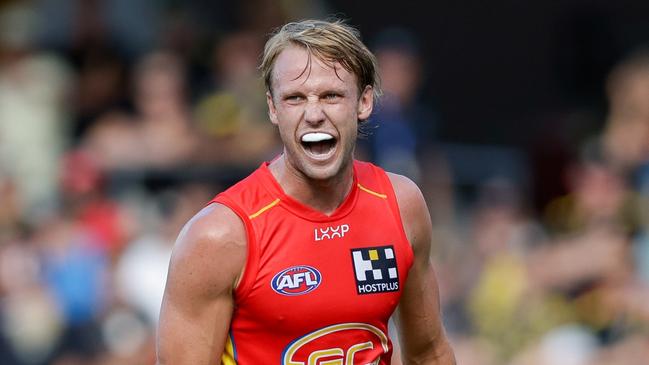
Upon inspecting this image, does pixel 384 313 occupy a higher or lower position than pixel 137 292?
higher

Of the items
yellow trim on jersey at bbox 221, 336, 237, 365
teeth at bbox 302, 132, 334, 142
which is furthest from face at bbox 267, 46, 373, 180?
yellow trim on jersey at bbox 221, 336, 237, 365

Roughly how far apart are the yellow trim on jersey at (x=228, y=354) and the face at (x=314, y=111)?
2.16 feet

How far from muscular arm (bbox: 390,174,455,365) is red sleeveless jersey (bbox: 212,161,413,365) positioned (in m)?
0.09

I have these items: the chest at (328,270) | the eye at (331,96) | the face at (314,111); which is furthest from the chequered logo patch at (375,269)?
the eye at (331,96)

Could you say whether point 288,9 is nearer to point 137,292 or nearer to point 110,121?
point 110,121

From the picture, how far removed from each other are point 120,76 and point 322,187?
7116 mm

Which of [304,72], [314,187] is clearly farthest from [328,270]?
[304,72]

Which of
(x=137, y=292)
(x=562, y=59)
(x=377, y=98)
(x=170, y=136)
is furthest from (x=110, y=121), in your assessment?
(x=377, y=98)


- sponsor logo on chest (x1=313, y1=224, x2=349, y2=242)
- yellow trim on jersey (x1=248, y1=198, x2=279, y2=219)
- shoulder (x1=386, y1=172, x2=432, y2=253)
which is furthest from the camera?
shoulder (x1=386, y1=172, x2=432, y2=253)

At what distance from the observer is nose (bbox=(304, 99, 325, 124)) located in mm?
4555

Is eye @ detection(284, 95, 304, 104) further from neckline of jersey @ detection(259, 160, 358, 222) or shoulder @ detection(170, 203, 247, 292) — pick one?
shoulder @ detection(170, 203, 247, 292)

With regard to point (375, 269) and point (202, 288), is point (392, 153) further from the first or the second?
point (202, 288)

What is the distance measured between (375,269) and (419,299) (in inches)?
13.8

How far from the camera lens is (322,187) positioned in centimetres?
480
